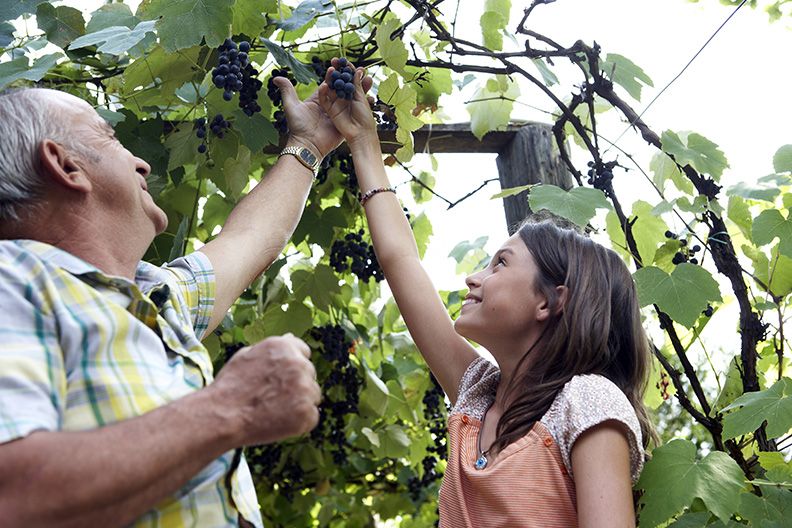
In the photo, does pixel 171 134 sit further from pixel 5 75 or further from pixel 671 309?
pixel 671 309

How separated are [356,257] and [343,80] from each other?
70 centimetres

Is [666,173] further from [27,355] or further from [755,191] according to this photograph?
[27,355]

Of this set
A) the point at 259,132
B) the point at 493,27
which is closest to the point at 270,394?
the point at 259,132

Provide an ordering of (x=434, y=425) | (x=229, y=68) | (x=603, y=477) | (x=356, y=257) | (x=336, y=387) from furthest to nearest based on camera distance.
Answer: (x=434, y=425)
(x=336, y=387)
(x=356, y=257)
(x=229, y=68)
(x=603, y=477)

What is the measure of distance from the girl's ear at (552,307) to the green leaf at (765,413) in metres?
0.36

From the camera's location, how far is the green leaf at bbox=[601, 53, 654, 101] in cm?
215

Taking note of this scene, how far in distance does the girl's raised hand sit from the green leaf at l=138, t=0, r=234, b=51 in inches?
11.2

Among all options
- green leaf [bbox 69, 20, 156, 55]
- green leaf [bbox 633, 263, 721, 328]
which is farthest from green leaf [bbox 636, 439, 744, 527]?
green leaf [bbox 69, 20, 156, 55]

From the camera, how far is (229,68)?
1969 millimetres

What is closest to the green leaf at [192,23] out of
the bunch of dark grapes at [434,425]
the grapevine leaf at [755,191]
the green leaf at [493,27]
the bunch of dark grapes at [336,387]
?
the green leaf at [493,27]

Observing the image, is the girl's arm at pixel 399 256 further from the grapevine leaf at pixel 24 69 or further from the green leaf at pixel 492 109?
the grapevine leaf at pixel 24 69

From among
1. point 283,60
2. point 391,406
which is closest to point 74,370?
point 283,60

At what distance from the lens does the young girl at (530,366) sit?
1.66m

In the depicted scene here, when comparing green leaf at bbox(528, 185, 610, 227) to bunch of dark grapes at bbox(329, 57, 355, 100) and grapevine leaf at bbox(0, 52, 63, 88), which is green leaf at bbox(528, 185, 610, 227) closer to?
bunch of dark grapes at bbox(329, 57, 355, 100)
